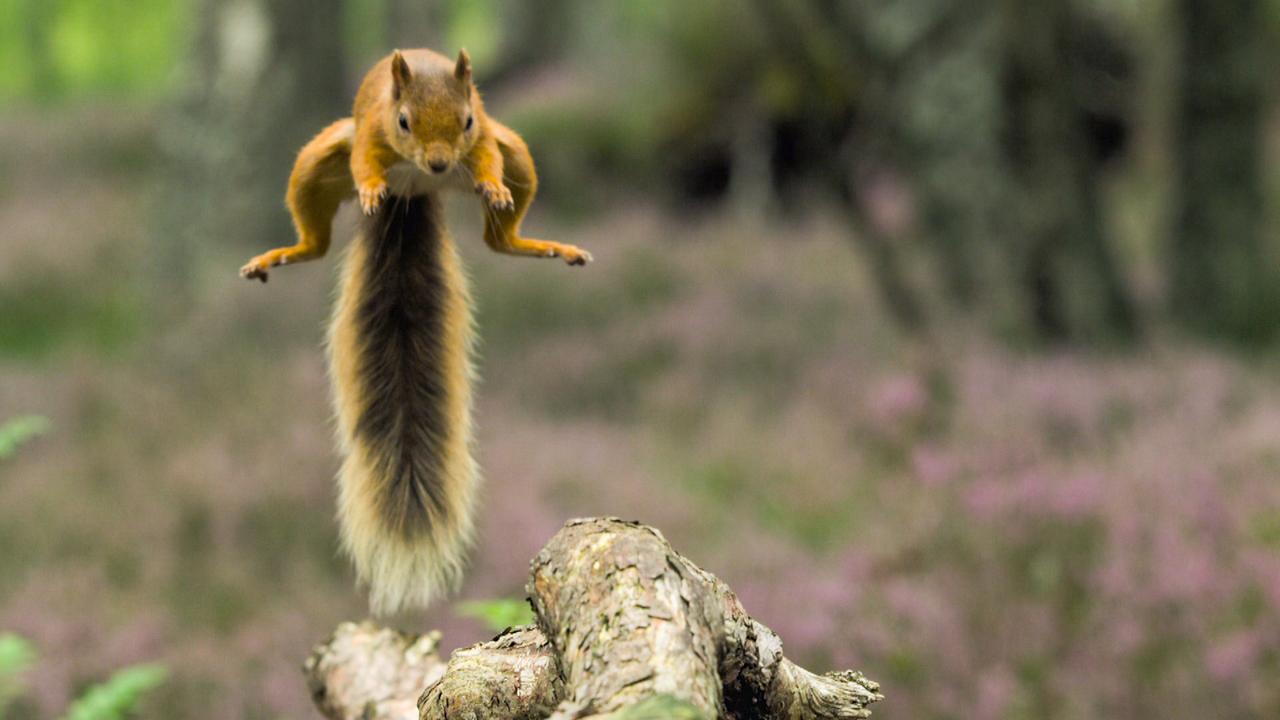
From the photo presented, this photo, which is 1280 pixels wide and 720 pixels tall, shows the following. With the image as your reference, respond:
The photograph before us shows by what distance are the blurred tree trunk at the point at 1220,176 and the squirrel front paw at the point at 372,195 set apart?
819 cm

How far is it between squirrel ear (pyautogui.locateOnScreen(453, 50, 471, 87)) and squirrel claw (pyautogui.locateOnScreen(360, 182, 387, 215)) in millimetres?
90

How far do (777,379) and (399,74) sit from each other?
6801 millimetres

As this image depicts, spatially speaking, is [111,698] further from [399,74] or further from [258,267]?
[399,74]

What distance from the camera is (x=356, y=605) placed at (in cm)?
471

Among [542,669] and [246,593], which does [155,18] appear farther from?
[542,669]

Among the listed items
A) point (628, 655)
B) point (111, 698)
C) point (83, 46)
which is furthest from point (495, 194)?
point (83, 46)

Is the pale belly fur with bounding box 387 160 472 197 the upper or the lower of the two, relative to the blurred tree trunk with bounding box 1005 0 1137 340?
lower

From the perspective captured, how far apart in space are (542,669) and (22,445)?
609cm

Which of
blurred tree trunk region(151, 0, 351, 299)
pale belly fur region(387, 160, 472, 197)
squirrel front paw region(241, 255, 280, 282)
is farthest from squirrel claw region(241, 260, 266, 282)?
blurred tree trunk region(151, 0, 351, 299)

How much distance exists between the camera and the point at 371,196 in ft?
2.70

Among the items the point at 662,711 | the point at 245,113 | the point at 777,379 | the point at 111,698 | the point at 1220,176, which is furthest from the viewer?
the point at 245,113

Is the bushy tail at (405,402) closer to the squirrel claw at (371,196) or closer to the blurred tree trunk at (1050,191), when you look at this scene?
the squirrel claw at (371,196)

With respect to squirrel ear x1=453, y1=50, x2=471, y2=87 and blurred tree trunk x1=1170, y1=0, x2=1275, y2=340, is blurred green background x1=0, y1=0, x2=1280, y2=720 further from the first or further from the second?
squirrel ear x1=453, y1=50, x2=471, y2=87

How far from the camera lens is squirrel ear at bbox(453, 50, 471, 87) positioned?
0.82 m
